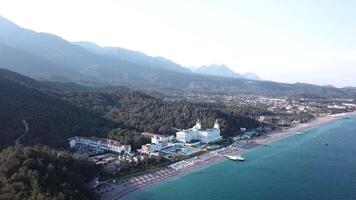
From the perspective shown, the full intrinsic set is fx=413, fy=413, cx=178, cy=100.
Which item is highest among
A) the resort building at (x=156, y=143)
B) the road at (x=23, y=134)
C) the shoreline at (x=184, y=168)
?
the road at (x=23, y=134)

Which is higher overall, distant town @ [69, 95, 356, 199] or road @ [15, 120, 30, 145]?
road @ [15, 120, 30, 145]

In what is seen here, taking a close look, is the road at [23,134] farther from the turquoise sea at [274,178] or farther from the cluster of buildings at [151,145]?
the turquoise sea at [274,178]

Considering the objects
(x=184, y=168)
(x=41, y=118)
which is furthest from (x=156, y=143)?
(x=41, y=118)

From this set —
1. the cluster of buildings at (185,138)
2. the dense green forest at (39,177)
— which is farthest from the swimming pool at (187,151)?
the dense green forest at (39,177)

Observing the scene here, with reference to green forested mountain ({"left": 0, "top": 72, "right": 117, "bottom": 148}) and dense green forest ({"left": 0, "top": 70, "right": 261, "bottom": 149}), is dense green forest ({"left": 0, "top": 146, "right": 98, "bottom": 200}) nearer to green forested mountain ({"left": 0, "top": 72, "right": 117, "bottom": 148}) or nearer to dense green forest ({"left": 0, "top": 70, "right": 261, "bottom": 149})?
green forested mountain ({"left": 0, "top": 72, "right": 117, "bottom": 148})

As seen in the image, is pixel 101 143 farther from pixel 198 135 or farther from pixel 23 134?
pixel 198 135

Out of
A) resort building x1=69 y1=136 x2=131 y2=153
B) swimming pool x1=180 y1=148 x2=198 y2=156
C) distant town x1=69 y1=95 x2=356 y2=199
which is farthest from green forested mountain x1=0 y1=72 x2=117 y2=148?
swimming pool x1=180 y1=148 x2=198 y2=156

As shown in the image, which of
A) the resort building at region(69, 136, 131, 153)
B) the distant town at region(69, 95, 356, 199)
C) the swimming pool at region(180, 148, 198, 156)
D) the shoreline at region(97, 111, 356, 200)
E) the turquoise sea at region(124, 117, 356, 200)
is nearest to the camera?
the shoreline at region(97, 111, 356, 200)
